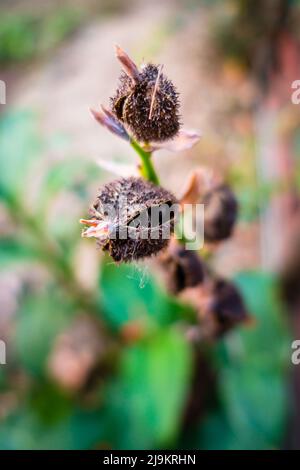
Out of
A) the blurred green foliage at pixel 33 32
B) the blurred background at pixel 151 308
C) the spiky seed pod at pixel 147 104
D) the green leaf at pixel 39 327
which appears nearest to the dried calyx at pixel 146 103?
the spiky seed pod at pixel 147 104

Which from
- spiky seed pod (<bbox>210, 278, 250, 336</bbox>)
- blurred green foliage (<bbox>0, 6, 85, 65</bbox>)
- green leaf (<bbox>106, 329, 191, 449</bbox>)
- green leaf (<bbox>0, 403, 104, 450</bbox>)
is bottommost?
green leaf (<bbox>0, 403, 104, 450</bbox>)

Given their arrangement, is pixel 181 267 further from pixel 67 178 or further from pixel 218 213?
pixel 67 178

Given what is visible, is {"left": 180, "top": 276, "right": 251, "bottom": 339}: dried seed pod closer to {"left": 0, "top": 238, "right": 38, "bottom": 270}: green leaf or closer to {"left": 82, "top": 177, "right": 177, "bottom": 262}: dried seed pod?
{"left": 82, "top": 177, "right": 177, "bottom": 262}: dried seed pod

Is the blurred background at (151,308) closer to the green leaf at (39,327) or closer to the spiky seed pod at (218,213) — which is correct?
the green leaf at (39,327)

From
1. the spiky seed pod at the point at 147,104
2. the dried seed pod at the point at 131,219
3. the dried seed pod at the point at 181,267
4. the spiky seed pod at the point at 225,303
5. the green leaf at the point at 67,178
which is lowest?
the spiky seed pod at the point at 225,303

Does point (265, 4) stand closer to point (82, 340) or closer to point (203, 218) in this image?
point (82, 340)

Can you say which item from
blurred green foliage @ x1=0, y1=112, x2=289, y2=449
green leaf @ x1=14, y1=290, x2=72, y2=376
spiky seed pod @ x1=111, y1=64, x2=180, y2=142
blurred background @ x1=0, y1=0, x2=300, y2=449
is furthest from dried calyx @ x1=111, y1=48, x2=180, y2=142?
green leaf @ x1=14, y1=290, x2=72, y2=376

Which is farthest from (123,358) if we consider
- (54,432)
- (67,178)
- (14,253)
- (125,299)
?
(67,178)
